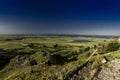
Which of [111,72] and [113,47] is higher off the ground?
[113,47]

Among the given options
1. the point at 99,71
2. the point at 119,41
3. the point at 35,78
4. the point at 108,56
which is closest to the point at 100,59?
the point at 108,56

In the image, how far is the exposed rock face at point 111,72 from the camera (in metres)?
16.7

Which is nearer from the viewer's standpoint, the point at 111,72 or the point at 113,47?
the point at 111,72

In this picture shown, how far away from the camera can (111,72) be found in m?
17.5

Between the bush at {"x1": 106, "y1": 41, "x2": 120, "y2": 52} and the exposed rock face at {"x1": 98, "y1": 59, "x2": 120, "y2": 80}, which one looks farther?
the bush at {"x1": 106, "y1": 41, "x2": 120, "y2": 52}

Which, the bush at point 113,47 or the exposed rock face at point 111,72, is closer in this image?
the exposed rock face at point 111,72

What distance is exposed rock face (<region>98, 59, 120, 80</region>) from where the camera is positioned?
16.7 meters

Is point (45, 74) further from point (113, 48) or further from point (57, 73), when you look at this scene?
point (113, 48)

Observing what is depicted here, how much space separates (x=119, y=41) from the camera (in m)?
29.3

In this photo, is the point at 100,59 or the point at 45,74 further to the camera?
the point at 100,59

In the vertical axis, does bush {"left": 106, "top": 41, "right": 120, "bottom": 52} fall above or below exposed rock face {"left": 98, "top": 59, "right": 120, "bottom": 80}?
above

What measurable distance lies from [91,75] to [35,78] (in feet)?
16.3

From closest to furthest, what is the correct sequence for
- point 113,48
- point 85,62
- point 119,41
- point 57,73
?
point 57,73
point 85,62
point 113,48
point 119,41

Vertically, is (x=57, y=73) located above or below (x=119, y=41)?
below
